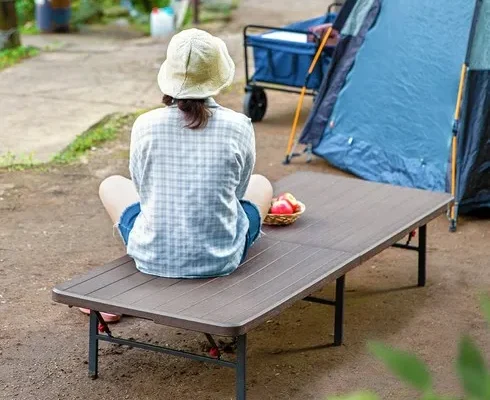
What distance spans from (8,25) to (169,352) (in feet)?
21.8

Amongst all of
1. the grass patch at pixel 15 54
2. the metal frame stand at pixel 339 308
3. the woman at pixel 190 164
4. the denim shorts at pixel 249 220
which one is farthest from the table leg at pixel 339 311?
the grass patch at pixel 15 54

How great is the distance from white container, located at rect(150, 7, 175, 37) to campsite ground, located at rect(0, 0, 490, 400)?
5265mm

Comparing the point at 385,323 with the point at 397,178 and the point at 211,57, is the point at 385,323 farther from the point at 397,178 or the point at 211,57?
the point at 397,178

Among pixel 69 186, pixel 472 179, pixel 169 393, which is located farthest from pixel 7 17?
pixel 169 393

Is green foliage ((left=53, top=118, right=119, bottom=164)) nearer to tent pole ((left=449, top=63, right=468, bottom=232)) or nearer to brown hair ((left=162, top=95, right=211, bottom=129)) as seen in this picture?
tent pole ((left=449, top=63, right=468, bottom=232))

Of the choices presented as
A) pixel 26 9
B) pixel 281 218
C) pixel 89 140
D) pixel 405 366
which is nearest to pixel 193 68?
pixel 281 218

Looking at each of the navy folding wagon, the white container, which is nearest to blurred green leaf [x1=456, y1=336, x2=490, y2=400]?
the navy folding wagon

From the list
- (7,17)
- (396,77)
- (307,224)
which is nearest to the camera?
(307,224)

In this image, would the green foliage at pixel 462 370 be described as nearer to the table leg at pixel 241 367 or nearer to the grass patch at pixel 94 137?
the table leg at pixel 241 367

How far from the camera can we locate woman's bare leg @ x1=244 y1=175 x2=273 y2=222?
3652mm

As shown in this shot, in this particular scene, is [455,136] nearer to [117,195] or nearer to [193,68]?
[117,195]

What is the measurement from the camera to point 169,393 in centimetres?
322

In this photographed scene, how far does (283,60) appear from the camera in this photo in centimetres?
680

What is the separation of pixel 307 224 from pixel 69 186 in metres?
2.23
